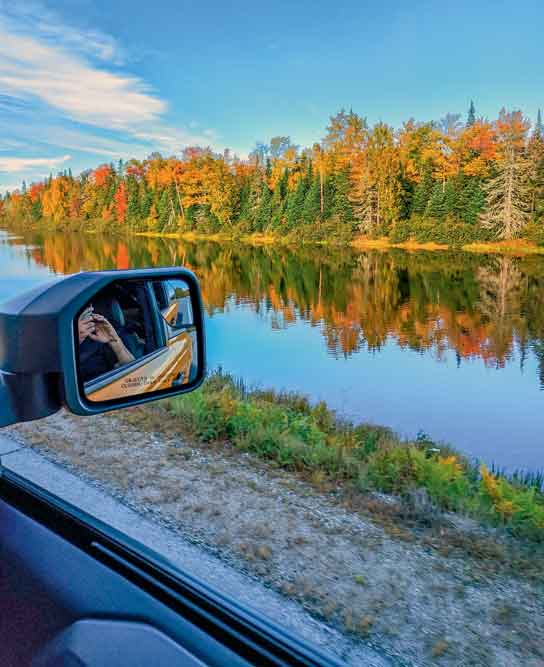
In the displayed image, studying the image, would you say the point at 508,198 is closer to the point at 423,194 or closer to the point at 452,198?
the point at 452,198

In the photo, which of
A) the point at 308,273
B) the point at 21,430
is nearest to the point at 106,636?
the point at 21,430

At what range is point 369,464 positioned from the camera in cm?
561

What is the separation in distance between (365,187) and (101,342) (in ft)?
190

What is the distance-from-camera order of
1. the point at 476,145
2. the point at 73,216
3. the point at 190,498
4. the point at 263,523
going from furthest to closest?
the point at 73,216
the point at 476,145
the point at 190,498
the point at 263,523

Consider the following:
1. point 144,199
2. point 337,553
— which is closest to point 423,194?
point 144,199

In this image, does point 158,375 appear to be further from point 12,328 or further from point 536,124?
point 536,124

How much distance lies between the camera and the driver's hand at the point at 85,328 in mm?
1321

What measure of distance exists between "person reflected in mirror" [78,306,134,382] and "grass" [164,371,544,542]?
11.9ft

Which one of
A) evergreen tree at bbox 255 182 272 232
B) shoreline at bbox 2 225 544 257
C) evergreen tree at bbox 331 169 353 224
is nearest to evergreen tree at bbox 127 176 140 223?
shoreline at bbox 2 225 544 257

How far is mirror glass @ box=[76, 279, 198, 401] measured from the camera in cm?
139

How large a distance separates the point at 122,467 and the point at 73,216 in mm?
103506

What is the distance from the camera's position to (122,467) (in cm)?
514

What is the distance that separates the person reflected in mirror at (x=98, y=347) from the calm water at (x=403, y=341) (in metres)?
0.23

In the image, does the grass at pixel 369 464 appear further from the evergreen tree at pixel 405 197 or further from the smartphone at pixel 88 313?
the evergreen tree at pixel 405 197
